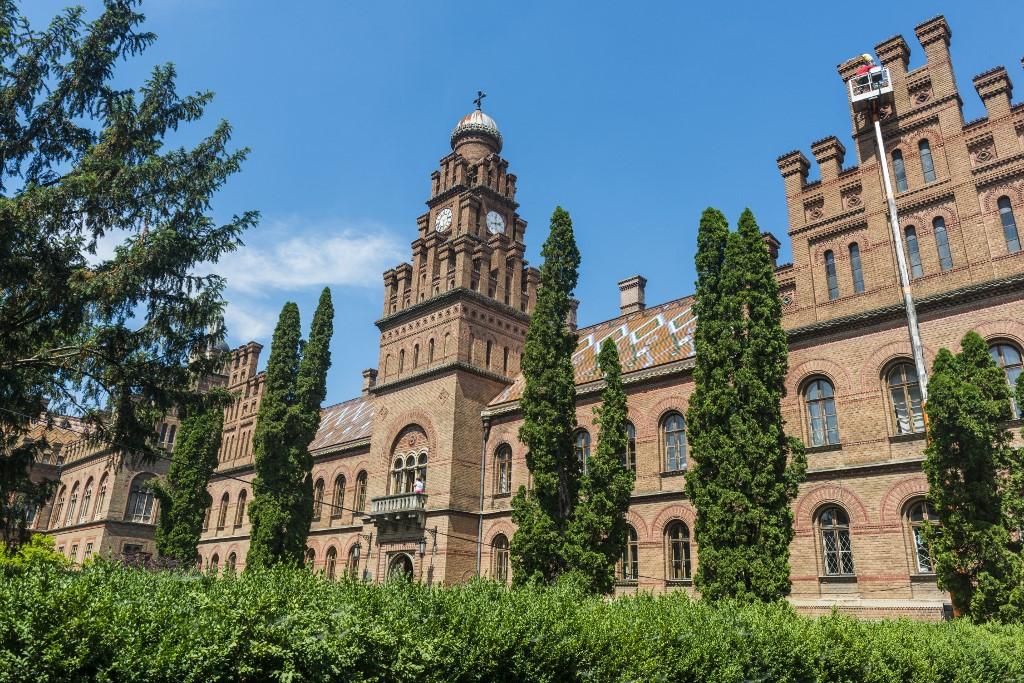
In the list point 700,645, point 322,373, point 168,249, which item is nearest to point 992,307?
point 700,645

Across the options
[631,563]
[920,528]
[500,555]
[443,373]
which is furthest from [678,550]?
[443,373]

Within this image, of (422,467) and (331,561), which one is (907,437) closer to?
(422,467)

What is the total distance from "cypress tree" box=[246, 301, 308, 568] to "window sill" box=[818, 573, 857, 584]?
2030 cm

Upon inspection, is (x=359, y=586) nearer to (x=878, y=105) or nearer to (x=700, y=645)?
(x=700, y=645)

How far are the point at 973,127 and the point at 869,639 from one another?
53.6 ft

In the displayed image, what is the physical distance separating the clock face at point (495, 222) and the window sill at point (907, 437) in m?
21.3

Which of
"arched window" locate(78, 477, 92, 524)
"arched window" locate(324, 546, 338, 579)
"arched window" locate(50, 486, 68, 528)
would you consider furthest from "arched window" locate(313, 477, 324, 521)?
"arched window" locate(50, 486, 68, 528)

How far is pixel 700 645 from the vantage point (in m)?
9.23

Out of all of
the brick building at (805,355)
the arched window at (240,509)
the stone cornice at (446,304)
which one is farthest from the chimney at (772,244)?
the arched window at (240,509)

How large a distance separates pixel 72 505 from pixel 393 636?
58.8 meters

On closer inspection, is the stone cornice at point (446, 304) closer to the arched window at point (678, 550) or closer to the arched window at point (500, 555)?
the arched window at point (500, 555)

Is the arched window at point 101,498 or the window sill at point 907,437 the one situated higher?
the arched window at point 101,498

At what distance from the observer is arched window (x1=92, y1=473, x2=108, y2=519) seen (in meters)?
50.8

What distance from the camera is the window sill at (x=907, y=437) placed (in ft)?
64.4
